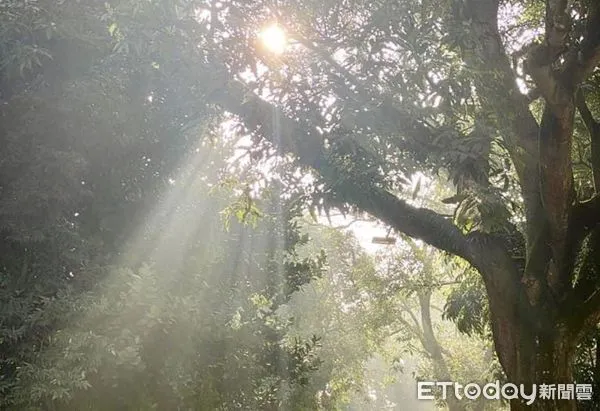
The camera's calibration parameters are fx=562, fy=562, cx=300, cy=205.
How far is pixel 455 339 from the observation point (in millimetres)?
18703

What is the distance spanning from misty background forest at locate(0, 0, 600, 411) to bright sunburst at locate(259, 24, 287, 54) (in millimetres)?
27

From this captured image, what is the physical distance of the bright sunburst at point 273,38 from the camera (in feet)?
19.1

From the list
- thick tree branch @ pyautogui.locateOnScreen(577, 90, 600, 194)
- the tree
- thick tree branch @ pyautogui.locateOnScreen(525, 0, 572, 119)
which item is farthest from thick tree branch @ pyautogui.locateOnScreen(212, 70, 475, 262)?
thick tree branch @ pyautogui.locateOnScreen(525, 0, 572, 119)

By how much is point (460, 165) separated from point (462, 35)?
108 centimetres

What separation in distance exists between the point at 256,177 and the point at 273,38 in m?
1.81

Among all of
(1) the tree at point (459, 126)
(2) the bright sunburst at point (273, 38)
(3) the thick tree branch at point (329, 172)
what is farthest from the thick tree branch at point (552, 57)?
(2) the bright sunburst at point (273, 38)

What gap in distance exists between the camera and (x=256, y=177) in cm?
702

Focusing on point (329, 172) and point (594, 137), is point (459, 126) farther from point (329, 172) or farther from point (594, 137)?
point (594, 137)

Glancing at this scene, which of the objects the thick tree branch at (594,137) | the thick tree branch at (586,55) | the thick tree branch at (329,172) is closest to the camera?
the thick tree branch at (586,55)

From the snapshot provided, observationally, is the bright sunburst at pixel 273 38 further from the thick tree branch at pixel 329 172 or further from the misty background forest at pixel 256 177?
the thick tree branch at pixel 329 172

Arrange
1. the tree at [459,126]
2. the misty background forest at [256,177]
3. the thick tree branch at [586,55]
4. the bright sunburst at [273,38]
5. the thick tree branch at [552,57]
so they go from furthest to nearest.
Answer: the bright sunburst at [273,38]
the misty background forest at [256,177]
the tree at [459,126]
the thick tree branch at [586,55]
the thick tree branch at [552,57]

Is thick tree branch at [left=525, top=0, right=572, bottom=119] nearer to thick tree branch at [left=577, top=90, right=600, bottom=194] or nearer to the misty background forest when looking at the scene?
the misty background forest

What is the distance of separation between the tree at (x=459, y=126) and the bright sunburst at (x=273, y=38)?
0.10 meters

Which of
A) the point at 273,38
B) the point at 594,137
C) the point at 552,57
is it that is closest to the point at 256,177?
the point at 273,38
